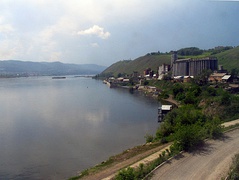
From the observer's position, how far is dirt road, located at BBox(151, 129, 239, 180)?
6973mm

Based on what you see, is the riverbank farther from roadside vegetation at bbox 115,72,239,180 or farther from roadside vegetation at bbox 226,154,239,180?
roadside vegetation at bbox 226,154,239,180

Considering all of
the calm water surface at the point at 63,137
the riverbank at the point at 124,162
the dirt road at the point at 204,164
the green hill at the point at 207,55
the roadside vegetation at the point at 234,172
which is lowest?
the calm water surface at the point at 63,137

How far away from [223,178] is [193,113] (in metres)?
6.27

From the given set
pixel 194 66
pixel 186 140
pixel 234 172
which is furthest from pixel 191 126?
pixel 194 66

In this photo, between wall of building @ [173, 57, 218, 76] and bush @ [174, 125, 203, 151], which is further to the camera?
wall of building @ [173, 57, 218, 76]

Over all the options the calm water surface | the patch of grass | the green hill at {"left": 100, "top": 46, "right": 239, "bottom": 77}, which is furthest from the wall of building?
the patch of grass

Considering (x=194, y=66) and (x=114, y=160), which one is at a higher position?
(x=194, y=66)

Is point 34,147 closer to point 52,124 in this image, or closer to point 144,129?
point 52,124

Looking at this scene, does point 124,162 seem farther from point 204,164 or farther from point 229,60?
point 229,60

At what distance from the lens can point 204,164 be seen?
7633 millimetres

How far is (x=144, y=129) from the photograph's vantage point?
16.2 meters

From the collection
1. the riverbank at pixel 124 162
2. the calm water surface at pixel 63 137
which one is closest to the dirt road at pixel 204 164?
the riverbank at pixel 124 162

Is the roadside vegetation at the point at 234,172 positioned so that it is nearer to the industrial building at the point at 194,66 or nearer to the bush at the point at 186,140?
the bush at the point at 186,140

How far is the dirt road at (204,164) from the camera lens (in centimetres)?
697
